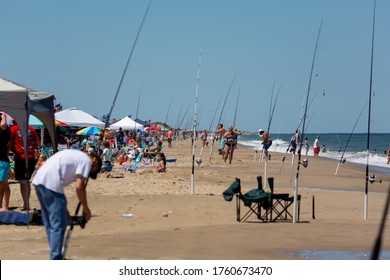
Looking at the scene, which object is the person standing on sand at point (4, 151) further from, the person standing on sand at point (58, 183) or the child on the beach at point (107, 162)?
the child on the beach at point (107, 162)

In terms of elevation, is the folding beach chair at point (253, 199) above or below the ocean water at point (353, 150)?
above

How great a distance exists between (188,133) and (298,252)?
9460cm

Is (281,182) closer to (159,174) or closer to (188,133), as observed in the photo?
(159,174)

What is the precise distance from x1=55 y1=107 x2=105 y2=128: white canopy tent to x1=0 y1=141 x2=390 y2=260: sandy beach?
14828 mm

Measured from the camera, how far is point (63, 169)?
6.14 m

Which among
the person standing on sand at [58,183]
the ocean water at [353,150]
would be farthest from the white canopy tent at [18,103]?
the ocean water at [353,150]

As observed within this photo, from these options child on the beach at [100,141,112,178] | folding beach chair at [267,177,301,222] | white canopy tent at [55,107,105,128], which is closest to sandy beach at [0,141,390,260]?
folding beach chair at [267,177,301,222]

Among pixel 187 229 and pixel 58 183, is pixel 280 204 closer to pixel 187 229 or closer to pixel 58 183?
pixel 187 229

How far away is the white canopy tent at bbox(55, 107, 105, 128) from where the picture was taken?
31219mm

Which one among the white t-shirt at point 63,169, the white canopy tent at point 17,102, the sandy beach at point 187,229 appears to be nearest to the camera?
the white t-shirt at point 63,169

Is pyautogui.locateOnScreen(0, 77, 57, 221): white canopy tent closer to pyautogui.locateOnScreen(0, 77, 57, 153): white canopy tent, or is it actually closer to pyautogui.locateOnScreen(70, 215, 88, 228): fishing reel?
pyautogui.locateOnScreen(0, 77, 57, 153): white canopy tent

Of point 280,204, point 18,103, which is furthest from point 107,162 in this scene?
point 18,103

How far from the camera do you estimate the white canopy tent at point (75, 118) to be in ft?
102

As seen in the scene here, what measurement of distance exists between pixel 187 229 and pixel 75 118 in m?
22.7
